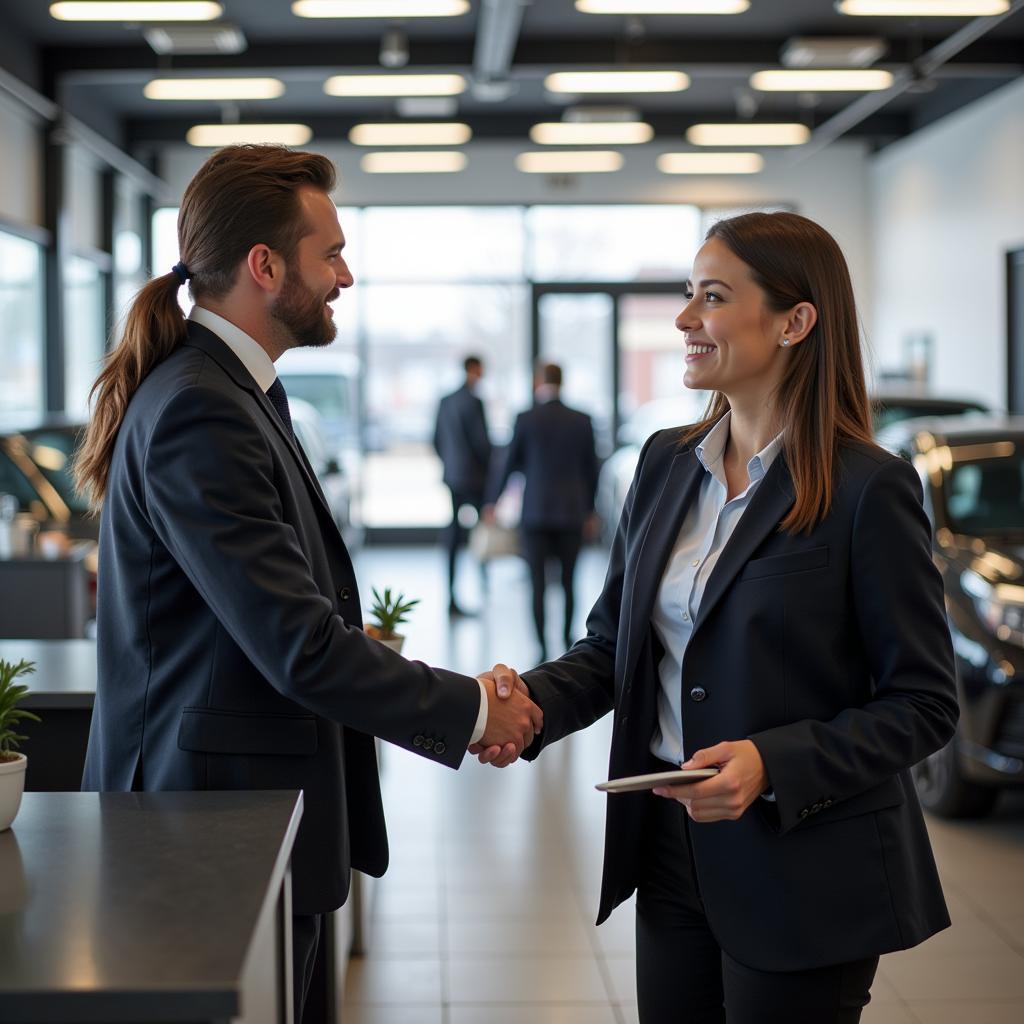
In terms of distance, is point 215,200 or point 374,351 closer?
point 215,200

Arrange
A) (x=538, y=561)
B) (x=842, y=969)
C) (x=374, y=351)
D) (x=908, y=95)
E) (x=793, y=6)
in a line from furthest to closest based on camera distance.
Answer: (x=374, y=351)
(x=908, y=95)
(x=793, y=6)
(x=538, y=561)
(x=842, y=969)

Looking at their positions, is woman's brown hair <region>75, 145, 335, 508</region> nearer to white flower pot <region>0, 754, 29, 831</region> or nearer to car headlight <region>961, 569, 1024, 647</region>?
white flower pot <region>0, 754, 29, 831</region>

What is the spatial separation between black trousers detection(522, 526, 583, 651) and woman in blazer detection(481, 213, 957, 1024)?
221 inches

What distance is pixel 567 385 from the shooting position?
14461 millimetres

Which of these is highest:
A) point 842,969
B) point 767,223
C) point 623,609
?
point 767,223

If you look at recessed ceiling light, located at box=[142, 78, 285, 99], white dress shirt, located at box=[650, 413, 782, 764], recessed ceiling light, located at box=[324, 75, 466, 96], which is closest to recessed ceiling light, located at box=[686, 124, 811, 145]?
recessed ceiling light, located at box=[324, 75, 466, 96]

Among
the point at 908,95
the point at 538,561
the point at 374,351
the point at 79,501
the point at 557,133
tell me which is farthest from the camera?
the point at 374,351

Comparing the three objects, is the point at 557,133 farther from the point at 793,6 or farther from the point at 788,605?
the point at 788,605

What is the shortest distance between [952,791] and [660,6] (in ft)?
13.9

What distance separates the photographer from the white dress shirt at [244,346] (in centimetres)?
208

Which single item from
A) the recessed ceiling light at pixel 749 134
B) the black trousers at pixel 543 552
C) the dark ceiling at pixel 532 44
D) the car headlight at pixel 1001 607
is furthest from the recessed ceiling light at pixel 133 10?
the recessed ceiling light at pixel 749 134

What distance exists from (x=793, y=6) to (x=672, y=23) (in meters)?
0.85

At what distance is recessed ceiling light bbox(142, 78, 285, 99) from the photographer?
9.08m

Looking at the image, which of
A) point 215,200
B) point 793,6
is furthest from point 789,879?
point 793,6
